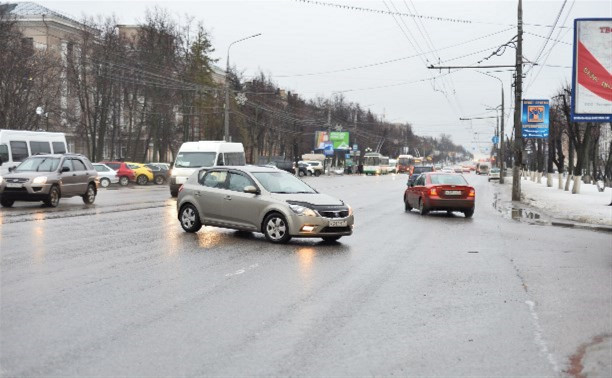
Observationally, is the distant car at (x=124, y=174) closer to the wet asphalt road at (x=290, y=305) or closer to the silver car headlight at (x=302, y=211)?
the wet asphalt road at (x=290, y=305)

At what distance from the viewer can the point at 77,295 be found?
7.97m

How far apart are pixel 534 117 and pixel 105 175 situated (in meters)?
24.3

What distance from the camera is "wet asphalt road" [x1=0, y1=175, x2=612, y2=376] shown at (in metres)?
5.55

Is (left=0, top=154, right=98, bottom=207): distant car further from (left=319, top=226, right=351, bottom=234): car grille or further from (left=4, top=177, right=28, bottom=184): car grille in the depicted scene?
(left=319, top=226, right=351, bottom=234): car grille

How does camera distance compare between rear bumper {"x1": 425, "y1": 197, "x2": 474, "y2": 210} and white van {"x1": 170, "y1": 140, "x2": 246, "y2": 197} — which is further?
white van {"x1": 170, "y1": 140, "x2": 246, "y2": 197}

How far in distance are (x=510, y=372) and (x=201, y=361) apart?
237 centimetres

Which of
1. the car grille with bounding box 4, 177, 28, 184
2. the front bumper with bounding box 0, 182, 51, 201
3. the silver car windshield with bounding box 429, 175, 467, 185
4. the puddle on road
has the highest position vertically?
the silver car windshield with bounding box 429, 175, 467, 185

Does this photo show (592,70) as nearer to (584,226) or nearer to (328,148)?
(584,226)

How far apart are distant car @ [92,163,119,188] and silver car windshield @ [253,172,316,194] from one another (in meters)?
28.7

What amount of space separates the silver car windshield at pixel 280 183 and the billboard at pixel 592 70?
498 inches

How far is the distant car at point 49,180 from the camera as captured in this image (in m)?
20.8

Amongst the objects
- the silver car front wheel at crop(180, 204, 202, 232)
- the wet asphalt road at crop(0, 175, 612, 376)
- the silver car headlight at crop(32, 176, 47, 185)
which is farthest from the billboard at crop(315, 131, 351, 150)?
the wet asphalt road at crop(0, 175, 612, 376)

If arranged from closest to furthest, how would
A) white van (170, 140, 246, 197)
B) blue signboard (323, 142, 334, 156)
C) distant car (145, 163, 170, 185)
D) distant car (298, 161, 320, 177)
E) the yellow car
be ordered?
white van (170, 140, 246, 197), the yellow car, distant car (145, 163, 170, 185), distant car (298, 161, 320, 177), blue signboard (323, 142, 334, 156)

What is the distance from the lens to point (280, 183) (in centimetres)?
1444
